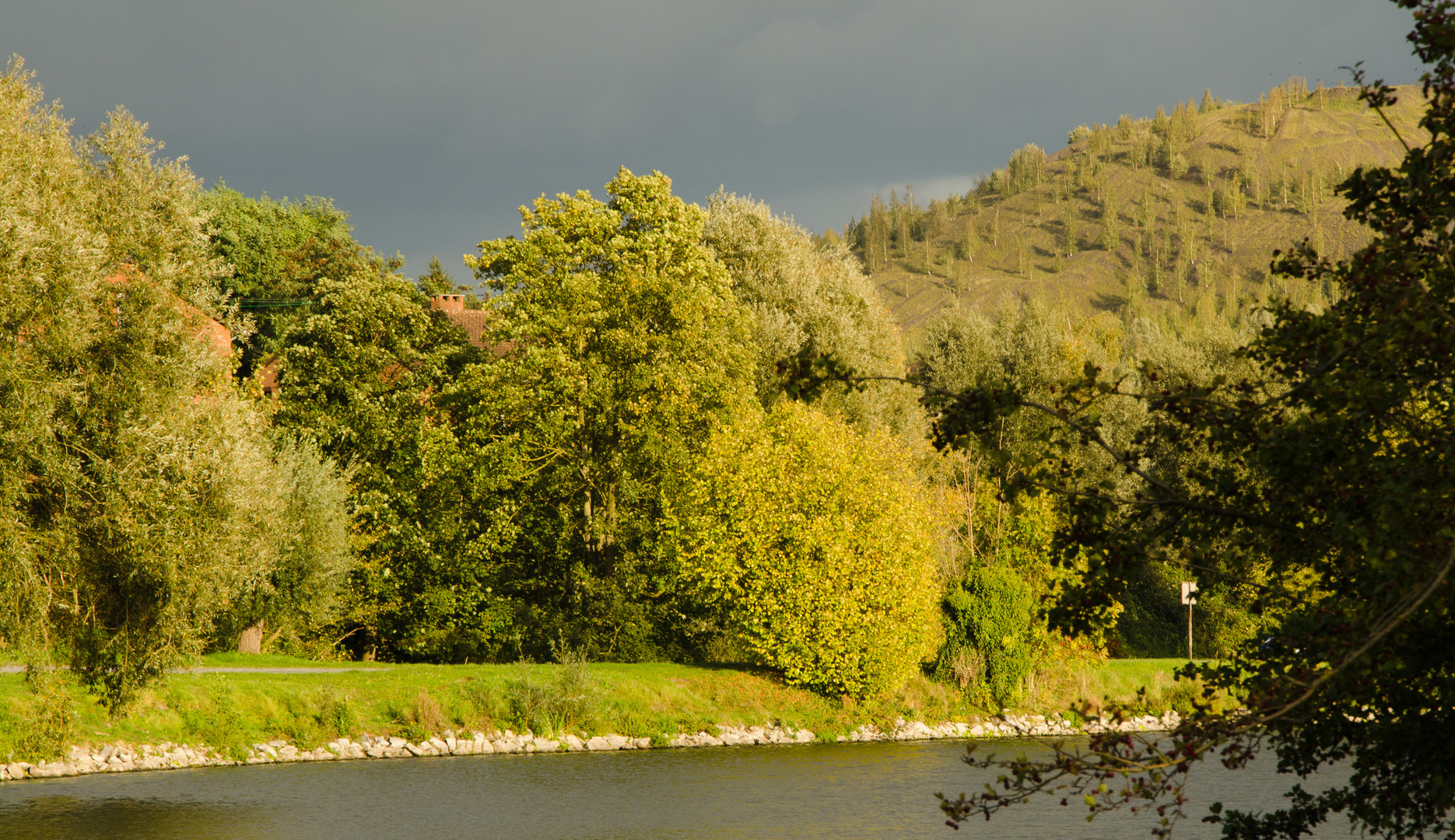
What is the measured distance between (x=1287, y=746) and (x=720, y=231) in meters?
40.2

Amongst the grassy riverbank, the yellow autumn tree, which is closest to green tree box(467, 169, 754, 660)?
the yellow autumn tree

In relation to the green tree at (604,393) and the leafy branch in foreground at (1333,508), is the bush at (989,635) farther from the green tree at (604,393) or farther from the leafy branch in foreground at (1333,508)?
the leafy branch in foreground at (1333,508)

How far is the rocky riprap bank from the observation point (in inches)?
992

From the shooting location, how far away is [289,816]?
858 inches

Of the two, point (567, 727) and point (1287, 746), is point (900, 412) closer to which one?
point (567, 727)

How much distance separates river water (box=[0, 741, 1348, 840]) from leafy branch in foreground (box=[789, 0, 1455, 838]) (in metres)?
14.8

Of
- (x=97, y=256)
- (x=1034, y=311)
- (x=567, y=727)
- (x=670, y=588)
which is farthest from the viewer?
(x=1034, y=311)

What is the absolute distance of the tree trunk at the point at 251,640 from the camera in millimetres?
36031

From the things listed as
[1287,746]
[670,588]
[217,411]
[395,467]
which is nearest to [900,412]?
[670,588]

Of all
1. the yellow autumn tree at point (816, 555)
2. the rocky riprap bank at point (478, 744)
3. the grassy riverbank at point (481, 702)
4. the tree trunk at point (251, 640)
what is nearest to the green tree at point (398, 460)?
the tree trunk at point (251, 640)

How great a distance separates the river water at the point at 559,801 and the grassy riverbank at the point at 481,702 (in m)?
1.34

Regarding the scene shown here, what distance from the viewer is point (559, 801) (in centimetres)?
2409

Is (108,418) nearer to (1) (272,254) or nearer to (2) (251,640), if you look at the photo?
(2) (251,640)

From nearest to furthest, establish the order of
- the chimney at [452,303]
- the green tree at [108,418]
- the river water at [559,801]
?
the green tree at [108,418] → the river water at [559,801] → the chimney at [452,303]
